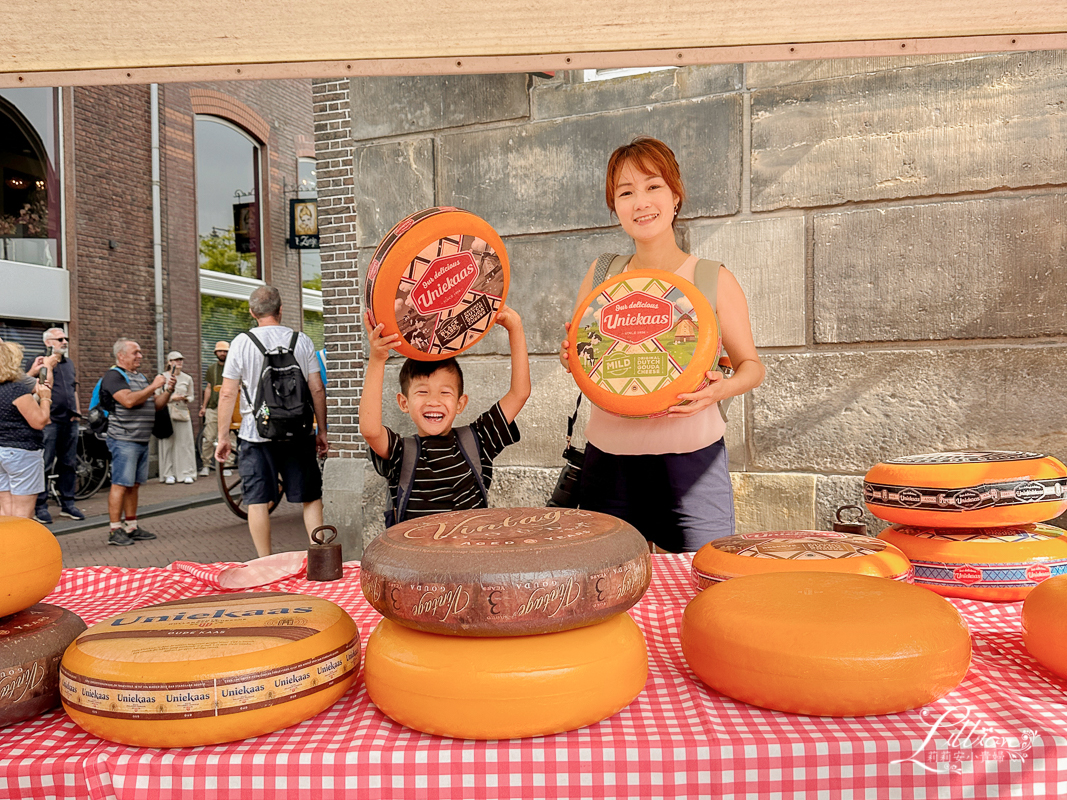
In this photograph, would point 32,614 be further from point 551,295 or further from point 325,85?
point 325,85

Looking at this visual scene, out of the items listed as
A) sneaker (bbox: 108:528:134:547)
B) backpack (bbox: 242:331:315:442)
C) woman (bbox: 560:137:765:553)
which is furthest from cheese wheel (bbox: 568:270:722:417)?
sneaker (bbox: 108:528:134:547)

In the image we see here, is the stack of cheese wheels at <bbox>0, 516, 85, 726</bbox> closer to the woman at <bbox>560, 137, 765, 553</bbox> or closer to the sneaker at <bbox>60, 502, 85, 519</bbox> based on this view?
the woman at <bbox>560, 137, 765, 553</bbox>

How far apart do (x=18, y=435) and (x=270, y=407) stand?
219 centimetres

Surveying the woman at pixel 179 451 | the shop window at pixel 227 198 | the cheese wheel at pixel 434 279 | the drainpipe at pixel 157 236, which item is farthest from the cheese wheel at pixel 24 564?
the shop window at pixel 227 198

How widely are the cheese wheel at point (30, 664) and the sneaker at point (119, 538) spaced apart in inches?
229

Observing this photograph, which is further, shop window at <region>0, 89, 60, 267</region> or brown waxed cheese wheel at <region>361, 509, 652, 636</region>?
shop window at <region>0, 89, 60, 267</region>

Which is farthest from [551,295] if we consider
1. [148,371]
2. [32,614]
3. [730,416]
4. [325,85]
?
[148,371]

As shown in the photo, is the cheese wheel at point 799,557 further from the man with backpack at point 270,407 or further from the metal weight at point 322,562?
the man with backpack at point 270,407

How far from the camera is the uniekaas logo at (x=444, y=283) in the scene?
1.60 m

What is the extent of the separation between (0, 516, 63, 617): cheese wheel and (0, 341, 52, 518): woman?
15.7 feet

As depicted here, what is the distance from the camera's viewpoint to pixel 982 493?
130 centimetres

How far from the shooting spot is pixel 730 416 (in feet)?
11.6

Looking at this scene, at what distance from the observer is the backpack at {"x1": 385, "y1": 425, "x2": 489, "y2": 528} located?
1994 mm

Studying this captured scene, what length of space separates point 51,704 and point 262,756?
34 cm
